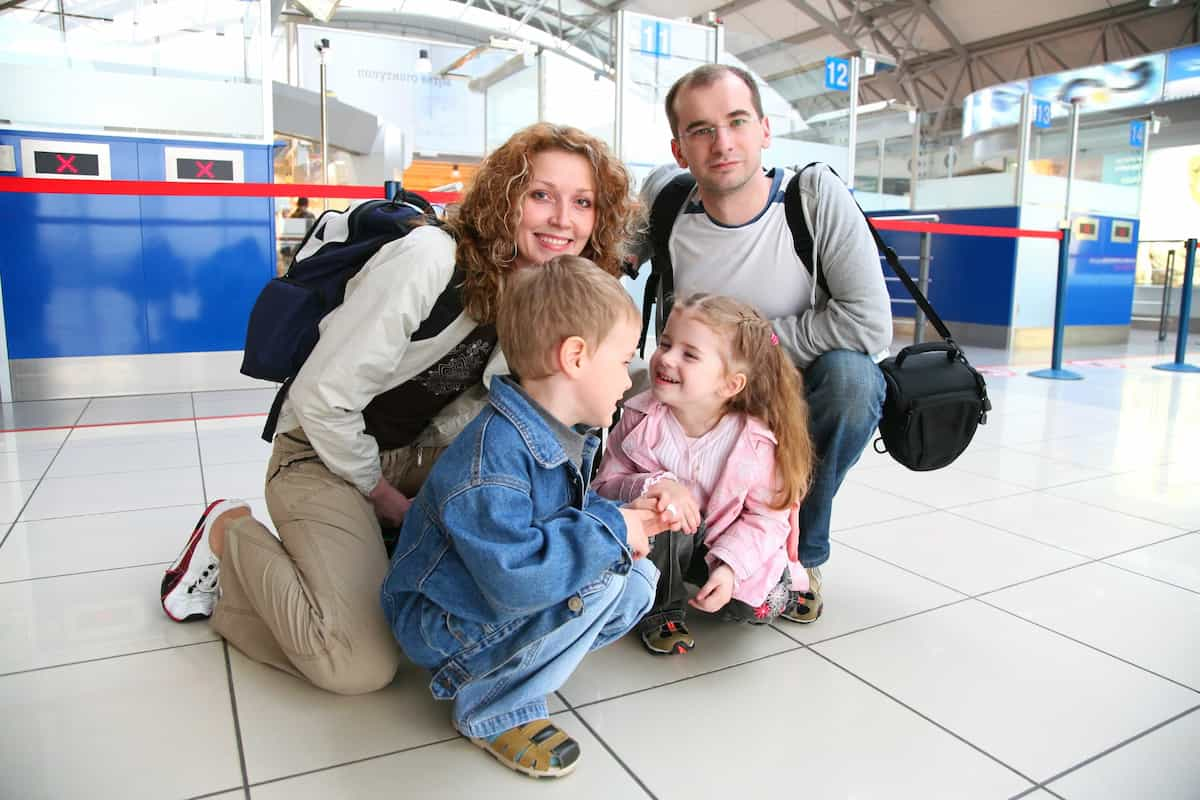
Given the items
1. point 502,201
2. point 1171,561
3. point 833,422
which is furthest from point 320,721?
point 1171,561

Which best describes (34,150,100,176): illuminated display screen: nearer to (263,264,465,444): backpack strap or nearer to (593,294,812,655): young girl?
(263,264,465,444): backpack strap

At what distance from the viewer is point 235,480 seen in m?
2.57

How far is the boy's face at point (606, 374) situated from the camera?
46.8 inches

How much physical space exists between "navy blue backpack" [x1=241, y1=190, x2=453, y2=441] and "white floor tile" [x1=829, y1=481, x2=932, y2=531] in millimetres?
1388

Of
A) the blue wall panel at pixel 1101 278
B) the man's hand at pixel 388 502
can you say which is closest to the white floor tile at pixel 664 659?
the man's hand at pixel 388 502

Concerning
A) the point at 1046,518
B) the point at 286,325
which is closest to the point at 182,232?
the point at 286,325

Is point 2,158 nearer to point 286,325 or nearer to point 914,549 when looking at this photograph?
point 286,325

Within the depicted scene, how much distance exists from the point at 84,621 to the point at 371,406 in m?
0.69

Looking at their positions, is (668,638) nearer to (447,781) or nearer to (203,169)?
(447,781)

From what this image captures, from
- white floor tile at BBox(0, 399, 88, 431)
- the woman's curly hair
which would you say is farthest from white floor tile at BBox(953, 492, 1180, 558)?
white floor tile at BBox(0, 399, 88, 431)

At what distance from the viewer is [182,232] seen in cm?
420

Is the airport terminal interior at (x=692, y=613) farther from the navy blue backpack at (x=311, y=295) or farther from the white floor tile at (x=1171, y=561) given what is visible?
the navy blue backpack at (x=311, y=295)

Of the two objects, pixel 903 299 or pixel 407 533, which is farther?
pixel 903 299

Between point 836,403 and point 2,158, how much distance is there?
409cm
